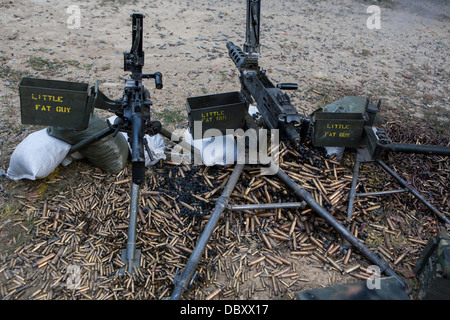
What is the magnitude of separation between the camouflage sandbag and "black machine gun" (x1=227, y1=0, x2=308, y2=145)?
2336mm

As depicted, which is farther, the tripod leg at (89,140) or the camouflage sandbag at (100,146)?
the camouflage sandbag at (100,146)

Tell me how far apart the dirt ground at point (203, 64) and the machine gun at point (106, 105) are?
49 cm

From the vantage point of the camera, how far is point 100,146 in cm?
523

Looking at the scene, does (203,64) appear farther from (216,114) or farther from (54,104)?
(54,104)

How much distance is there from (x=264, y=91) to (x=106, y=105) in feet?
7.74

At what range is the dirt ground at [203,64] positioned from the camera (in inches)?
179

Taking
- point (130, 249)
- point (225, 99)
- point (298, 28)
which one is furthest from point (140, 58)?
point (298, 28)

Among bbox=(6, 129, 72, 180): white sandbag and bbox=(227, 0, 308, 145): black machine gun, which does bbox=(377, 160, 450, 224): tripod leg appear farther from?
bbox=(6, 129, 72, 180): white sandbag

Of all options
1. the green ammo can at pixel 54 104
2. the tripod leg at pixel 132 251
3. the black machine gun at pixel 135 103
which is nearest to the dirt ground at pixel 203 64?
the tripod leg at pixel 132 251

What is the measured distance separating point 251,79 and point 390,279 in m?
3.55

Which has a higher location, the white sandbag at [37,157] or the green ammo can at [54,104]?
the green ammo can at [54,104]

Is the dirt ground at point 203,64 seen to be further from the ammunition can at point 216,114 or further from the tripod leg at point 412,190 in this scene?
the ammunition can at point 216,114

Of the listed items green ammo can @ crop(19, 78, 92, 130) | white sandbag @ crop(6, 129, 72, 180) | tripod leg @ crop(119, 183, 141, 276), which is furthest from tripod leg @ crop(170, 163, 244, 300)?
white sandbag @ crop(6, 129, 72, 180)
